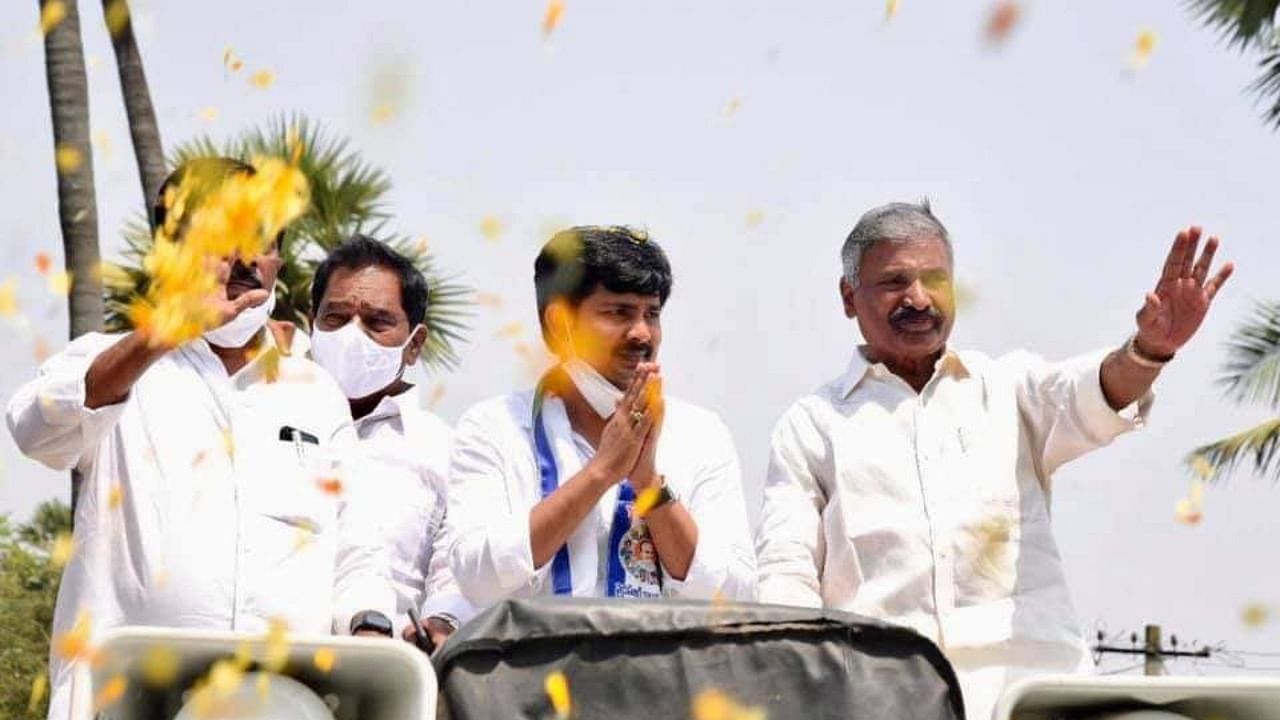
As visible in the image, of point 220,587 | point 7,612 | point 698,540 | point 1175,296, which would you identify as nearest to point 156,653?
point 220,587

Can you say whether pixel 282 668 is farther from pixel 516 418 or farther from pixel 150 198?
pixel 150 198

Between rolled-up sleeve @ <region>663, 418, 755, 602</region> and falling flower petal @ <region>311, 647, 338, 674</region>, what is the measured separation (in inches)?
45.2

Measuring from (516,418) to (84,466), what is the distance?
97cm

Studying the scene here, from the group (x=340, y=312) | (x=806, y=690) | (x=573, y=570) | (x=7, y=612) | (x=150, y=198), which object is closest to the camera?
(x=806, y=690)

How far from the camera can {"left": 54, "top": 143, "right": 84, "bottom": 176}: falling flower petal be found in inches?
492

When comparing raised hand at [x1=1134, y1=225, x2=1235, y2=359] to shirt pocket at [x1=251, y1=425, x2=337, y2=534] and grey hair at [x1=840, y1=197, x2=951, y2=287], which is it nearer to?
grey hair at [x1=840, y1=197, x2=951, y2=287]

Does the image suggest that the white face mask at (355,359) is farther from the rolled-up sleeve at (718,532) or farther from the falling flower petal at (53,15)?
the falling flower petal at (53,15)

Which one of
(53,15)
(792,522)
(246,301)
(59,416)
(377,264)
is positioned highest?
(53,15)

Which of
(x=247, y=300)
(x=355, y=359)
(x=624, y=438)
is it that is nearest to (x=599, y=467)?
(x=624, y=438)

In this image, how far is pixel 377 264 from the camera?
20.0 ft

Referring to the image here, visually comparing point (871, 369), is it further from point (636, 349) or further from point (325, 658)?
point (325, 658)

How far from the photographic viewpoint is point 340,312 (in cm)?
600

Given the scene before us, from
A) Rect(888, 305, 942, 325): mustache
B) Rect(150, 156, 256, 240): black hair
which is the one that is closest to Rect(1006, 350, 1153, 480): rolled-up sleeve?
Rect(888, 305, 942, 325): mustache

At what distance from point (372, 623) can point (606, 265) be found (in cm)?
97
